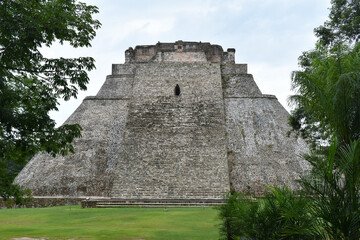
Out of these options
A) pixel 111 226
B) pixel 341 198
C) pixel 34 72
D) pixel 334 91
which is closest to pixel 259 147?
pixel 111 226

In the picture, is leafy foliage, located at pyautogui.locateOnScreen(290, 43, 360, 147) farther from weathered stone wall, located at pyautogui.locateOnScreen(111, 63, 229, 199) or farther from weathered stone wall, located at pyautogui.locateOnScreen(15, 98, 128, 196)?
weathered stone wall, located at pyautogui.locateOnScreen(15, 98, 128, 196)

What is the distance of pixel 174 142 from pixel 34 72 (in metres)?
10.8

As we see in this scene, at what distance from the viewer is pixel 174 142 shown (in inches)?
575

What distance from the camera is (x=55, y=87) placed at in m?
4.03

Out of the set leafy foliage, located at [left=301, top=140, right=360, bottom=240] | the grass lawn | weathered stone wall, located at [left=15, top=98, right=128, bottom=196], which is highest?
weathered stone wall, located at [left=15, top=98, right=128, bottom=196]

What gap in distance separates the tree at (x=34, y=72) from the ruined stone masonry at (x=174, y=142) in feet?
27.6

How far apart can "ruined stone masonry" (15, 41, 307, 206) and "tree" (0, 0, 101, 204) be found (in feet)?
27.6

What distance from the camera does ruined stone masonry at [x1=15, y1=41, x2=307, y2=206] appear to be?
42.2ft

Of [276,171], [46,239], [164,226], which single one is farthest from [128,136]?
[46,239]

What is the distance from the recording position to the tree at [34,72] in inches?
138

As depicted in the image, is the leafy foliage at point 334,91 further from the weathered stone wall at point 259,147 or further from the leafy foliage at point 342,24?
the weathered stone wall at point 259,147

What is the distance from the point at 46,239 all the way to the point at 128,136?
965 cm

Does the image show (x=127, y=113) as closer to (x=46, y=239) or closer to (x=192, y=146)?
(x=192, y=146)

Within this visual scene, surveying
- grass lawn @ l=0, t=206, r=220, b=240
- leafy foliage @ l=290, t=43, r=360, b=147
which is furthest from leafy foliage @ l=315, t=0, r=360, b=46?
grass lawn @ l=0, t=206, r=220, b=240
